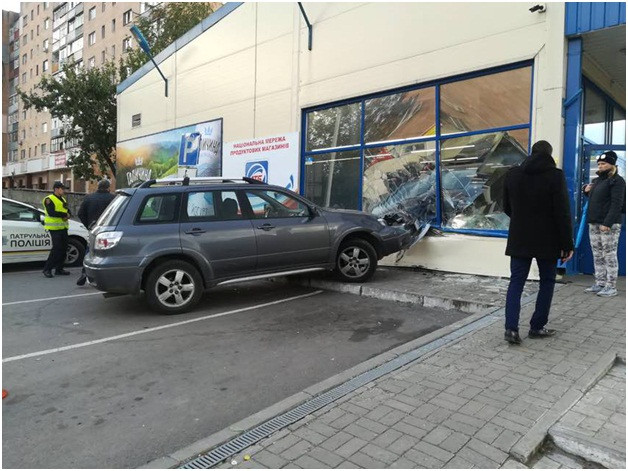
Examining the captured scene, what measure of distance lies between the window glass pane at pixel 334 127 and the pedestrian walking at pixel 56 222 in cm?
528

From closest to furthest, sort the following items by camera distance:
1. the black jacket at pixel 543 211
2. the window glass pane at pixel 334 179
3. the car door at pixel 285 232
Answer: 1. the black jacket at pixel 543 211
2. the car door at pixel 285 232
3. the window glass pane at pixel 334 179

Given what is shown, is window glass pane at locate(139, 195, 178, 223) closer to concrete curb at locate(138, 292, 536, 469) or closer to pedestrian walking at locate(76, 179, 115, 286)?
pedestrian walking at locate(76, 179, 115, 286)

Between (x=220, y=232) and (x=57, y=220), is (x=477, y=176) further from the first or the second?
(x=57, y=220)

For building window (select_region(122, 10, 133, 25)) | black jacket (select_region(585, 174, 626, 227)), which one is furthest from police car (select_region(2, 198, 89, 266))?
building window (select_region(122, 10, 133, 25))

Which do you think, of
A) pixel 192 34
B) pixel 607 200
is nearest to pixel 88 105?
pixel 192 34

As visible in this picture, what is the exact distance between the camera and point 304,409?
3.17 metres

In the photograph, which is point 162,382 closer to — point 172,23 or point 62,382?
point 62,382

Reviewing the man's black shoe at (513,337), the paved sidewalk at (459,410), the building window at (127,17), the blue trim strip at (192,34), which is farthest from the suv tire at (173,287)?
the building window at (127,17)

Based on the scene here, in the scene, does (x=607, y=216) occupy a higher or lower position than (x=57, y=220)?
higher

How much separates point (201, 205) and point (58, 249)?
448 centimetres

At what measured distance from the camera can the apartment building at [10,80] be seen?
6334cm

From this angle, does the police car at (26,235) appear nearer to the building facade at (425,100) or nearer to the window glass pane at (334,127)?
the building facade at (425,100)

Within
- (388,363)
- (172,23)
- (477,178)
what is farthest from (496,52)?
(172,23)

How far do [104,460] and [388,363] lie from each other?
2.24m
